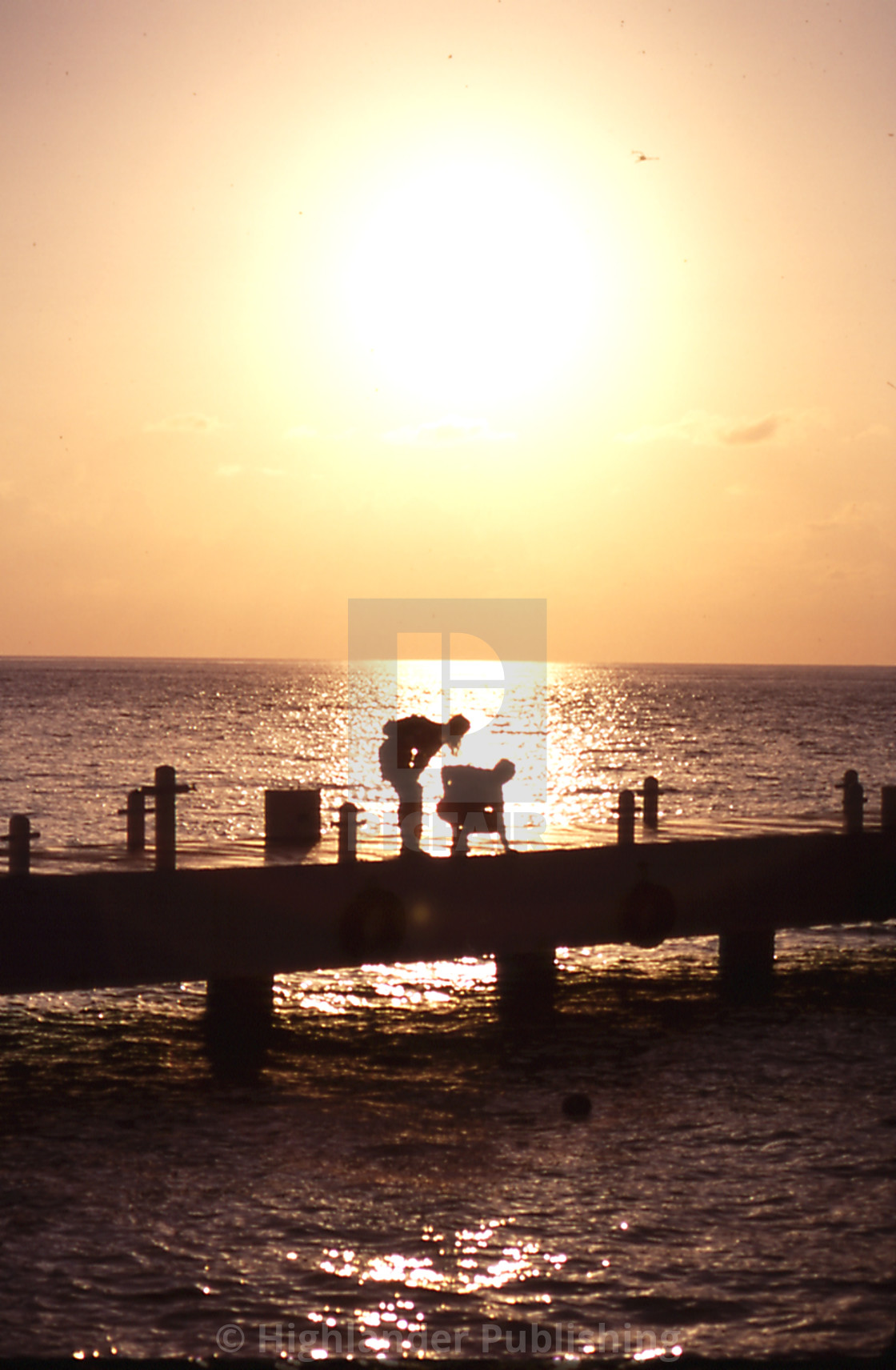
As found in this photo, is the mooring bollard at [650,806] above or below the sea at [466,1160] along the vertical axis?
above

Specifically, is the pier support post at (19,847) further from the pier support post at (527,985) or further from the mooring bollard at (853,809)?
the mooring bollard at (853,809)

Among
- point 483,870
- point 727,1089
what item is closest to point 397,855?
point 483,870

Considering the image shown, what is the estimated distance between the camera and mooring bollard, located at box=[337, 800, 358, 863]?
18.4 m

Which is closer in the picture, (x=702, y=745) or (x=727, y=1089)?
(x=727, y=1089)

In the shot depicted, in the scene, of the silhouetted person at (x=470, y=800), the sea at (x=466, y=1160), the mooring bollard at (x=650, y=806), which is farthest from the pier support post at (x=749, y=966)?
the silhouetted person at (x=470, y=800)

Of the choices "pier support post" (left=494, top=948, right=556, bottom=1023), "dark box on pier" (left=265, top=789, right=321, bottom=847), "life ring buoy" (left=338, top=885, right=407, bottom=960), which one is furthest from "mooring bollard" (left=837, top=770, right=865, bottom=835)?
"dark box on pier" (left=265, top=789, right=321, bottom=847)

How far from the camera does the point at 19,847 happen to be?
16.3 m

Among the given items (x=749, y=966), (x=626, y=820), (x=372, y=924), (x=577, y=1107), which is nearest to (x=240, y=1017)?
(x=372, y=924)

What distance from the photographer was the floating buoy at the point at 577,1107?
56.5 ft

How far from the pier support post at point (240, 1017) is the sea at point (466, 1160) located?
0.37 metres

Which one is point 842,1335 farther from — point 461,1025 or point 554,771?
point 554,771

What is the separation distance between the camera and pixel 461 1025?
71.5 ft

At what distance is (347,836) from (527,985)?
5.44 meters

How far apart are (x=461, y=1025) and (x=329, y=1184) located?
289 inches
